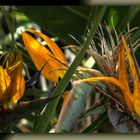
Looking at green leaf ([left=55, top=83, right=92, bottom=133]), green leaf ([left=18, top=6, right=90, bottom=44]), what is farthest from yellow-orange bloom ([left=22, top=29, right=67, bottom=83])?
green leaf ([left=18, top=6, right=90, bottom=44])

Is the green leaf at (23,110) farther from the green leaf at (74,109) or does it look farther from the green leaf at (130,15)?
the green leaf at (130,15)

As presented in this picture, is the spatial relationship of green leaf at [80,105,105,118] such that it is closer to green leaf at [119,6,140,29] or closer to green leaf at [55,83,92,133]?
green leaf at [55,83,92,133]

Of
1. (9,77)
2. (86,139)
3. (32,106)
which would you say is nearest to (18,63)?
(9,77)

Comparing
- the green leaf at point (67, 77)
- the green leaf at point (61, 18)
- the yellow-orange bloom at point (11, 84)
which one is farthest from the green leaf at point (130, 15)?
the yellow-orange bloom at point (11, 84)

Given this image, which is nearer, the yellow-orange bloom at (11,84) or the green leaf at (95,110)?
the yellow-orange bloom at (11,84)

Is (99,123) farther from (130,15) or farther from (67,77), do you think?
(130,15)
